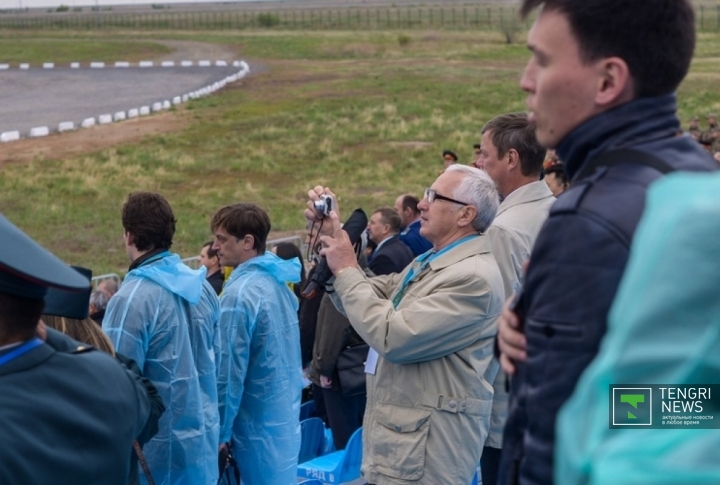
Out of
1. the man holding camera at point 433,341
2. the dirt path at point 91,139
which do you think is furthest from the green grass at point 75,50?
the man holding camera at point 433,341

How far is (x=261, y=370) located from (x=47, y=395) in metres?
3.45

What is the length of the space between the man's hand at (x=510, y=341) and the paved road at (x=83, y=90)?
1390 inches

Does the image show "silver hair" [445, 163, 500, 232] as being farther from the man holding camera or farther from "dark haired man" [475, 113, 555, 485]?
"dark haired man" [475, 113, 555, 485]

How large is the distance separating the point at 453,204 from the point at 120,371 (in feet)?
6.85

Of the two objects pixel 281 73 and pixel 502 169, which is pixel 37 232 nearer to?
pixel 502 169

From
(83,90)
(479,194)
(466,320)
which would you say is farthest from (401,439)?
(83,90)

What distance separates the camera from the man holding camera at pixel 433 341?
4.12 m

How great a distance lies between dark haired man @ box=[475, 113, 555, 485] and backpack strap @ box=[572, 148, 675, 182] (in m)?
2.96

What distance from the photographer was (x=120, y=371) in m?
2.78

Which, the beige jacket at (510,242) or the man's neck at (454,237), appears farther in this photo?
the beige jacket at (510,242)

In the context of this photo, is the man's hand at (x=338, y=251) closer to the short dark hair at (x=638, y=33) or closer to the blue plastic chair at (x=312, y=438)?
the short dark hair at (x=638, y=33)

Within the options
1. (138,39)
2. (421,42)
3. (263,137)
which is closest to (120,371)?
(263,137)

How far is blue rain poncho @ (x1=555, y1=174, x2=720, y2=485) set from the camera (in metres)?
1.13

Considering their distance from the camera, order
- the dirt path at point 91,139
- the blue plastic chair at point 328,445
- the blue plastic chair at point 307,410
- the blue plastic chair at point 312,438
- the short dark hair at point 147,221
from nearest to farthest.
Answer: the short dark hair at point 147,221, the blue plastic chair at point 312,438, the blue plastic chair at point 328,445, the blue plastic chair at point 307,410, the dirt path at point 91,139
